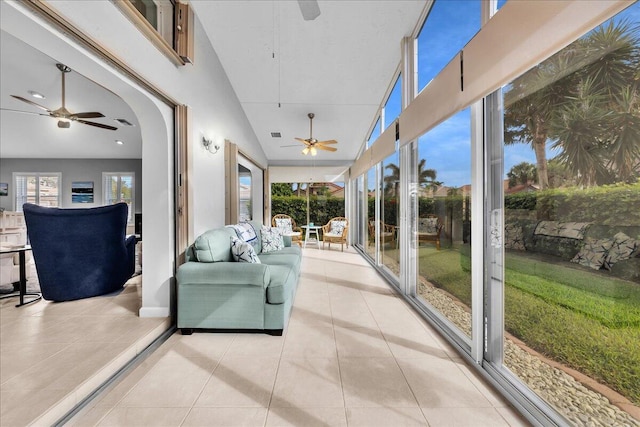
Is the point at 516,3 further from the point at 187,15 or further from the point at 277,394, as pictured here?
the point at 187,15

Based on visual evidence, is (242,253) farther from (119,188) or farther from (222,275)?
(119,188)

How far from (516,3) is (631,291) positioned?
1.41m

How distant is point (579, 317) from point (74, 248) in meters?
4.42

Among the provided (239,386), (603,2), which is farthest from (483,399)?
(603,2)

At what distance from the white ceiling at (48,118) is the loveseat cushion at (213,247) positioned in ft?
8.64

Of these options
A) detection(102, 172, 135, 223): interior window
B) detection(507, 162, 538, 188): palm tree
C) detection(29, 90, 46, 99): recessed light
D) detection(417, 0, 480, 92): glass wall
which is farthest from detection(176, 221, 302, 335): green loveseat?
detection(102, 172, 135, 223): interior window

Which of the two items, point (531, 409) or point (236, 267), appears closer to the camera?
point (531, 409)

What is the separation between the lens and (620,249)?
43.8 inches

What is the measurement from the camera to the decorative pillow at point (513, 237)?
5.38ft

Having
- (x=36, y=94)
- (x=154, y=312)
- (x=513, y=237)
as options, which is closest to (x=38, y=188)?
(x=36, y=94)

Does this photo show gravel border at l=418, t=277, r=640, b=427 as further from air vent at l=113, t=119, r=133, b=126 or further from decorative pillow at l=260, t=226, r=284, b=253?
air vent at l=113, t=119, r=133, b=126

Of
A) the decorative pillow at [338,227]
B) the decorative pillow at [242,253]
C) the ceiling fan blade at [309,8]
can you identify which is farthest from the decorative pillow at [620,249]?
the decorative pillow at [338,227]

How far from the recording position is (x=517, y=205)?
5.46ft

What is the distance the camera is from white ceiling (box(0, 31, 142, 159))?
3389mm
